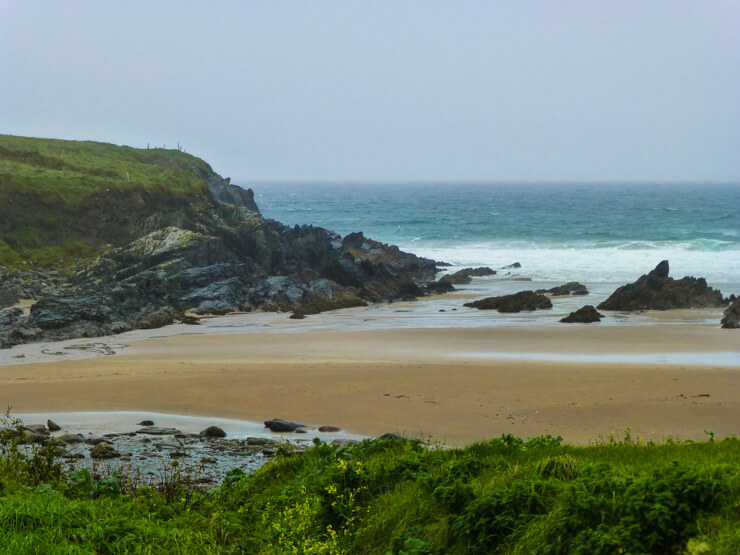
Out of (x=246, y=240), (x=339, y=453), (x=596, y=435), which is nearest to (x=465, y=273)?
(x=246, y=240)

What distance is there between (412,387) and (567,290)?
70.6 ft

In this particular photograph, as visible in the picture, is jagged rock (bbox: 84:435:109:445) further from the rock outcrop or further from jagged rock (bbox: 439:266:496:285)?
jagged rock (bbox: 439:266:496:285)

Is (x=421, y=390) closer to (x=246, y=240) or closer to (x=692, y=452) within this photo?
(x=692, y=452)

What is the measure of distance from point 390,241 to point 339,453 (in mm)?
58859

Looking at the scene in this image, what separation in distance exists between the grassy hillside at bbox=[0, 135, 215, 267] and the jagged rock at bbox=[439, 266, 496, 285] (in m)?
15.4

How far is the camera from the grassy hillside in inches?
1449

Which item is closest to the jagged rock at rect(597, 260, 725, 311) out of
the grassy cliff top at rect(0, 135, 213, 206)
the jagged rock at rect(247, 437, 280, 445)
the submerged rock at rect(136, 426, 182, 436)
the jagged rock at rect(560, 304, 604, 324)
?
the jagged rock at rect(560, 304, 604, 324)

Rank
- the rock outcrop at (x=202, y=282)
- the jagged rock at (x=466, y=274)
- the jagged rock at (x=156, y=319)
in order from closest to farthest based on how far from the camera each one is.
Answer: the rock outcrop at (x=202, y=282) < the jagged rock at (x=156, y=319) < the jagged rock at (x=466, y=274)

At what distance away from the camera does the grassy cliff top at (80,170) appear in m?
40.2

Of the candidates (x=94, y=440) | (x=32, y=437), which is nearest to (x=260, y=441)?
(x=94, y=440)

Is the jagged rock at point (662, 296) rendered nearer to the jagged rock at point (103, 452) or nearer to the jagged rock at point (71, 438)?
the jagged rock at point (71, 438)

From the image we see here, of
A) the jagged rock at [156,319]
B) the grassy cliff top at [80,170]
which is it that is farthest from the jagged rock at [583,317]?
the grassy cliff top at [80,170]

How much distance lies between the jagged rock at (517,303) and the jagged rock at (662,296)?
7.76ft

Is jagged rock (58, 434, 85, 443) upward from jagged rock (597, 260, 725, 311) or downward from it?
downward
